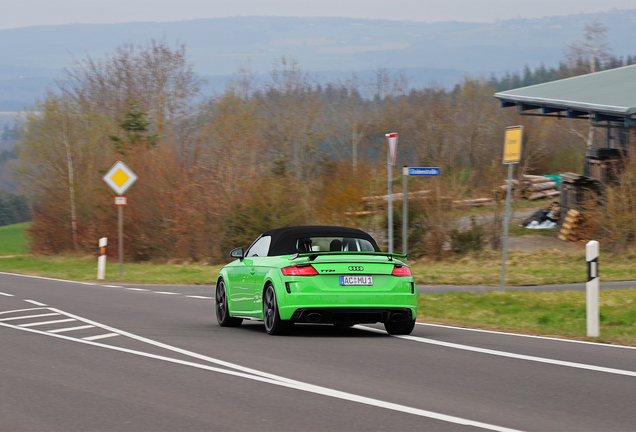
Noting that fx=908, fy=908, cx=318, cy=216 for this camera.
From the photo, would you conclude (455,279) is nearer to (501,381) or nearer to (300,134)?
(501,381)

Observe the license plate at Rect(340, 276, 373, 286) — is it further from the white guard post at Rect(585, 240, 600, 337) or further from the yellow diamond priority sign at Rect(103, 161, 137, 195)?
the yellow diamond priority sign at Rect(103, 161, 137, 195)

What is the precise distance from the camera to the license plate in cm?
1116

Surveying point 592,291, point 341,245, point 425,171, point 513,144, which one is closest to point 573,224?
point 425,171

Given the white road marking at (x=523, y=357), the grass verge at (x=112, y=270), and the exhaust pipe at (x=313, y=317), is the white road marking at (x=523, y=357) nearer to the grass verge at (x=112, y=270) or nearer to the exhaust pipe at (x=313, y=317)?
the exhaust pipe at (x=313, y=317)

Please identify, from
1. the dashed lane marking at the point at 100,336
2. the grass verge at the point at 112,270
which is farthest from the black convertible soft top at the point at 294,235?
the grass verge at the point at 112,270

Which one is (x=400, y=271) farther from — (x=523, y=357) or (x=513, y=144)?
(x=513, y=144)

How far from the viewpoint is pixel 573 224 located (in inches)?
1272

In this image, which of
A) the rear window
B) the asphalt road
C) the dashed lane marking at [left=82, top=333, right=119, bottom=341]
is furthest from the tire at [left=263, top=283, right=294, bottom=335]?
the dashed lane marking at [left=82, top=333, right=119, bottom=341]

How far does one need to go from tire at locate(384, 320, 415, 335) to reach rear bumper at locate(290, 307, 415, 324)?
1.35ft

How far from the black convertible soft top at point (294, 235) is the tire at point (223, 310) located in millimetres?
1430

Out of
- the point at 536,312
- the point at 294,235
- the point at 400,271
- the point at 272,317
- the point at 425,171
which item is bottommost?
the point at 536,312

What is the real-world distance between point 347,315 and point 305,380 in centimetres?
316

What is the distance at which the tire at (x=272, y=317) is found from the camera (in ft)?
37.7

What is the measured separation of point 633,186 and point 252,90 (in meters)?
34.4
